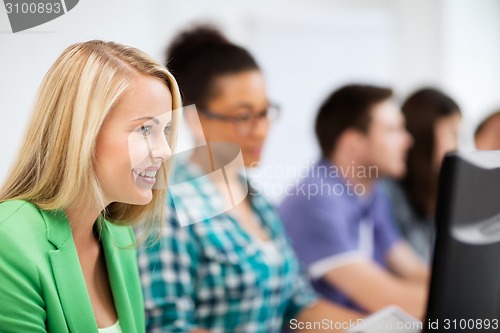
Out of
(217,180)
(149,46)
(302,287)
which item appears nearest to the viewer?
(149,46)

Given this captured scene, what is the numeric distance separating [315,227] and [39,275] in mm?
875

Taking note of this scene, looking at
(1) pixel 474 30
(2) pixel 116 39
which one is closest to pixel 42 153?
(2) pixel 116 39

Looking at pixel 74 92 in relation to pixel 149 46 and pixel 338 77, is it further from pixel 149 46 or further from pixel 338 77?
pixel 338 77

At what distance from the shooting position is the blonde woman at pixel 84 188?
873 mm

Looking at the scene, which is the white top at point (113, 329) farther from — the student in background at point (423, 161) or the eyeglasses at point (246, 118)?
the student in background at point (423, 161)

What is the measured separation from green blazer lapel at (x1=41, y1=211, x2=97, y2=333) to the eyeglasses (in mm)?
527

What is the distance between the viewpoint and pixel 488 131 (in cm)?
179

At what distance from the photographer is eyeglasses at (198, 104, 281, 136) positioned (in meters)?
1.40

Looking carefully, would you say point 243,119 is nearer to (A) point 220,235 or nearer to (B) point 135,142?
(A) point 220,235

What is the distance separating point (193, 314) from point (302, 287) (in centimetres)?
Answer: 32

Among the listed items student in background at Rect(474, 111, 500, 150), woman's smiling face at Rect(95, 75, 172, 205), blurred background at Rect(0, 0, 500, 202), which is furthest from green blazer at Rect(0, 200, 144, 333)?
student in background at Rect(474, 111, 500, 150)

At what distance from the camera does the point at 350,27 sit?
1743 mm

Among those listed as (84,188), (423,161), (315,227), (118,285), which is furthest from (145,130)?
(423,161)

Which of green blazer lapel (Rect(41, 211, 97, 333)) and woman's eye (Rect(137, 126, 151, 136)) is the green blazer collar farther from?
woman's eye (Rect(137, 126, 151, 136))
